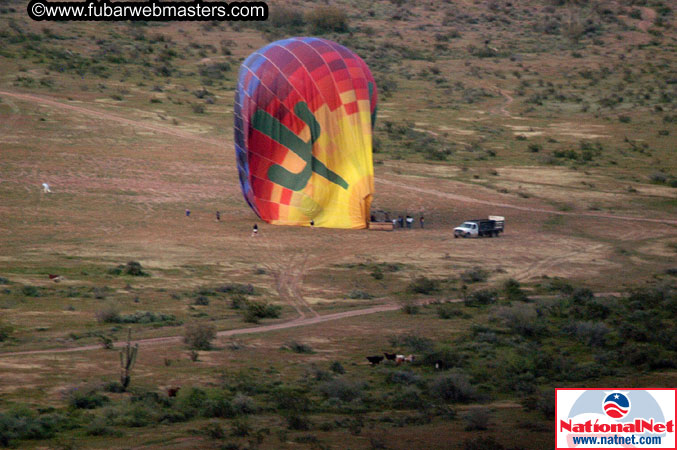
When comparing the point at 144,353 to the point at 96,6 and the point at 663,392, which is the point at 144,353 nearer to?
the point at 663,392

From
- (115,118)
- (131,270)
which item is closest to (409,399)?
(131,270)

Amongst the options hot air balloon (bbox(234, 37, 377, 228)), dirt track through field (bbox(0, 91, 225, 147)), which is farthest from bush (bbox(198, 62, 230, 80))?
hot air balloon (bbox(234, 37, 377, 228))

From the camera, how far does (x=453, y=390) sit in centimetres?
2514

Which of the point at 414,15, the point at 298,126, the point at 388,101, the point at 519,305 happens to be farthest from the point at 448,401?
the point at 414,15

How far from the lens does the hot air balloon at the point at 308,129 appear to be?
47094mm

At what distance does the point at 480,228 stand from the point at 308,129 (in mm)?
9583

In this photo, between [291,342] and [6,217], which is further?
[6,217]

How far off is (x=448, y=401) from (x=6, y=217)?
31.7 metres

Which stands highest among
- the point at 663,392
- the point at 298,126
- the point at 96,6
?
the point at 96,6

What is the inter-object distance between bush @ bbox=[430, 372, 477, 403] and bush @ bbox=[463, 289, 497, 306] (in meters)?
12.0

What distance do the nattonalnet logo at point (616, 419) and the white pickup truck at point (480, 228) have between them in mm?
29251

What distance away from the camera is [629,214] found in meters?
57.2

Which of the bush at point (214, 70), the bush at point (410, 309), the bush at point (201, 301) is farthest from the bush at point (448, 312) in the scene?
the bush at point (214, 70)

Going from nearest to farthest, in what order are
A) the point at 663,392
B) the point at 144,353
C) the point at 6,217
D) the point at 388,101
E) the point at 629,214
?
the point at 663,392
the point at 144,353
the point at 6,217
the point at 629,214
the point at 388,101
